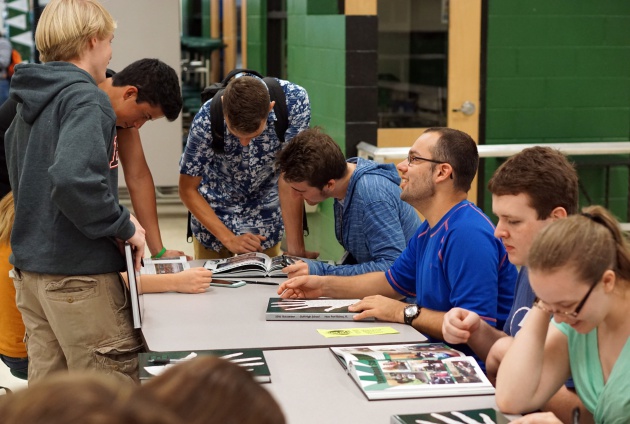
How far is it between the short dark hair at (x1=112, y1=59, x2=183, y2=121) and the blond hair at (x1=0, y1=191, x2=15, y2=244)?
532 millimetres

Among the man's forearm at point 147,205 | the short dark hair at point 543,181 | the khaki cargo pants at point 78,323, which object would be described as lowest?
the khaki cargo pants at point 78,323

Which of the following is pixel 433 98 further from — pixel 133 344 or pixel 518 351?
pixel 518 351

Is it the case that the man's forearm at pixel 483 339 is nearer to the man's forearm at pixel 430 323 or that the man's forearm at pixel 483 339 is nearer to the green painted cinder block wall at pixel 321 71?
the man's forearm at pixel 430 323

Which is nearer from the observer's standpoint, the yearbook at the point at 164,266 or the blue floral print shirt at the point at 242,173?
the yearbook at the point at 164,266

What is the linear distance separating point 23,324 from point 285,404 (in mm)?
1313

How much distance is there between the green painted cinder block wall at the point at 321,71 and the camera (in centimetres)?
525

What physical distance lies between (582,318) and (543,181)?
1.71 ft

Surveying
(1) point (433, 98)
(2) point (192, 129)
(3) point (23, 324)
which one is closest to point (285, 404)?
(3) point (23, 324)

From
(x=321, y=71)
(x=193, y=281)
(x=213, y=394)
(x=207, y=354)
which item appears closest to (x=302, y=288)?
(x=193, y=281)

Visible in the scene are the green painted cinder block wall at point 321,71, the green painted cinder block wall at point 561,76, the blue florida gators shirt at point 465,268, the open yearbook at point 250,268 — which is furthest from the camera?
the green painted cinder block wall at point 561,76

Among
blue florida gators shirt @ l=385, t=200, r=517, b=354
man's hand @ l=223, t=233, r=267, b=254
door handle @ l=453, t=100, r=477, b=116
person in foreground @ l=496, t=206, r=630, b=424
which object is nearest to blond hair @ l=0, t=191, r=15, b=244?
man's hand @ l=223, t=233, r=267, b=254

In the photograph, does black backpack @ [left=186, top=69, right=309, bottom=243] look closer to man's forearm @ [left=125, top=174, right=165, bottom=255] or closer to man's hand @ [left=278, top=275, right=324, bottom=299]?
man's forearm @ [left=125, top=174, right=165, bottom=255]

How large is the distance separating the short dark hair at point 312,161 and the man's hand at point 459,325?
3.30ft

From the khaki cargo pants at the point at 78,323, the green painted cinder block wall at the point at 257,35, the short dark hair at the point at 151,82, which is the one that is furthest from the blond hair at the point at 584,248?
the green painted cinder block wall at the point at 257,35
